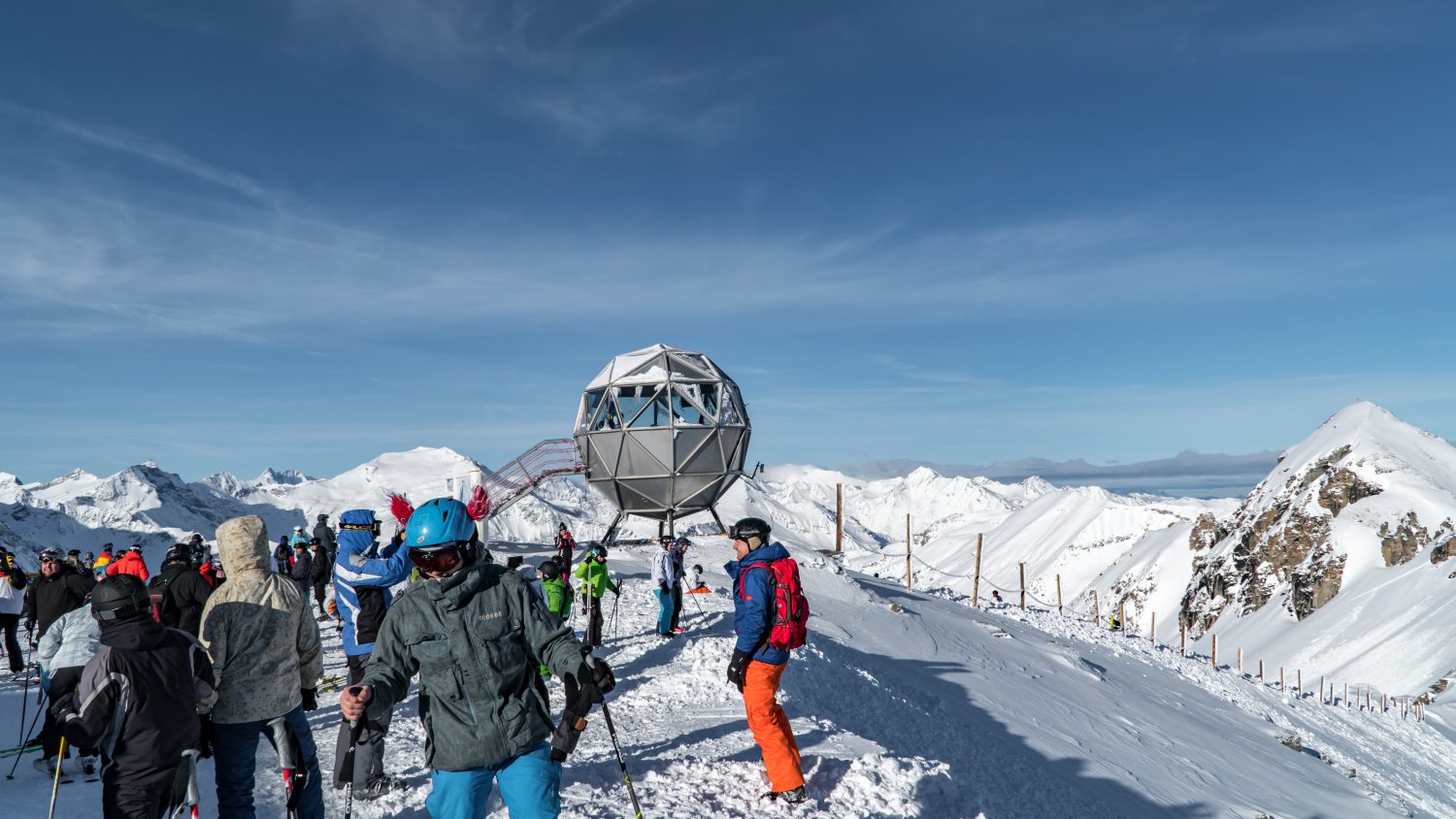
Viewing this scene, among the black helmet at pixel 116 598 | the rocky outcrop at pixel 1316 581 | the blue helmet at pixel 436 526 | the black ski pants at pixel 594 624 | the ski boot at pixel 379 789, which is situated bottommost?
the rocky outcrop at pixel 1316 581

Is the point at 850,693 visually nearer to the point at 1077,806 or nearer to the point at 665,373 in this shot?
the point at 1077,806

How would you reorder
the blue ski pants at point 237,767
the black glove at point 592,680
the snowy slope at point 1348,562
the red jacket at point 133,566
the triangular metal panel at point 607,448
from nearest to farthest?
the black glove at point 592,680, the blue ski pants at point 237,767, the red jacket at point 133,566, the triangular metal panel at point 607,448, the snowy slope at point 1348,562

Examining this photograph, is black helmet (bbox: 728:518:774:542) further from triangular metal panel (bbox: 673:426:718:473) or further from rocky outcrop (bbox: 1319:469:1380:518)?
rocky outcrop (bbox: 1319:469:1380:518)

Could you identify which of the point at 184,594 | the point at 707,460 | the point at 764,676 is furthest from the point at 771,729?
the point at 707,460

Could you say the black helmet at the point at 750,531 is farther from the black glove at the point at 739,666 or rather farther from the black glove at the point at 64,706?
the black glove at the point at 64,706

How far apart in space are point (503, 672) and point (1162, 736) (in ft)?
58.0

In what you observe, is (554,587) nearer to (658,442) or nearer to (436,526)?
(436,526)

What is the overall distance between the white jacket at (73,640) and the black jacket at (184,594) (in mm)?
2041

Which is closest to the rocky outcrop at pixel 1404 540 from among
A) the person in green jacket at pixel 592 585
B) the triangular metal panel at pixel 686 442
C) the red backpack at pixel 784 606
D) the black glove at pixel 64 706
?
the triangular metal panel at pixel 686 442

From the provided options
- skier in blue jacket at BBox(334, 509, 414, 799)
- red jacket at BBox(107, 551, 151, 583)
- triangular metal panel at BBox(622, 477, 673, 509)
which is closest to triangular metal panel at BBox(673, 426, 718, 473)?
triangular metal panel at BBox(622, 477, 673, 509)

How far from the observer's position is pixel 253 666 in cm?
541

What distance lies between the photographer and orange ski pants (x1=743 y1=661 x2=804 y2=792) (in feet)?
22.0

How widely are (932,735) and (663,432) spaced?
1582cm

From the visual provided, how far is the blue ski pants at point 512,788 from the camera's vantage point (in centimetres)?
421
